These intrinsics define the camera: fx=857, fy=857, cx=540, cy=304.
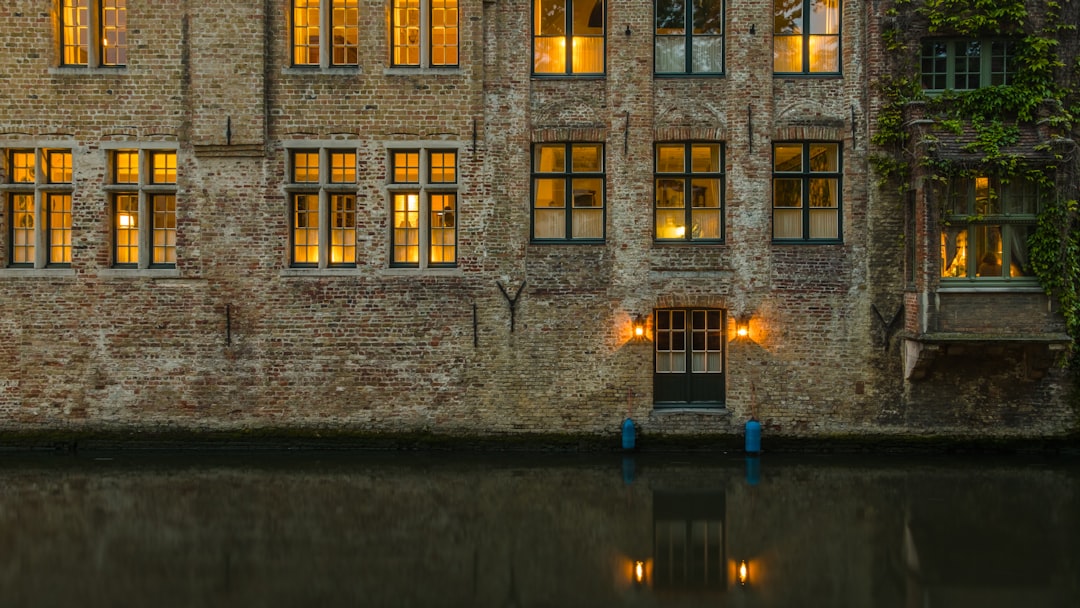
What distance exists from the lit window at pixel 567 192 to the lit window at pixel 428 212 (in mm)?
1457

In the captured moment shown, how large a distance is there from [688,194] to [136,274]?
965 centimetres

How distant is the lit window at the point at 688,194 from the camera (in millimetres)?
14953

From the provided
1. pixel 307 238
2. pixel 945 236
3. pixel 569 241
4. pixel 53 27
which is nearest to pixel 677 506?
pixel 569 241

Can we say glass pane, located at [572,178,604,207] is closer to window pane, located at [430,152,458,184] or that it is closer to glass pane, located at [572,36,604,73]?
glass pane, located at [572,36,604,73]

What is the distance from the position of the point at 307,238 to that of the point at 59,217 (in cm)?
438

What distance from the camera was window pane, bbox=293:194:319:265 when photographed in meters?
15.1

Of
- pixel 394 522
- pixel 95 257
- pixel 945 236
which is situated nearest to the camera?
pixel 394 522

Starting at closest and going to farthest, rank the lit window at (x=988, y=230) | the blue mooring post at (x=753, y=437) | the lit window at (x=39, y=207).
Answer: the lit window at (x=988, y=230) → the blue mooring post at (x=753, y=437) → the lit window at (x=39, y=207)

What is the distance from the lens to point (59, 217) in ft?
49.4

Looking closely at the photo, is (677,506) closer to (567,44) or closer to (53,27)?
(567,44)

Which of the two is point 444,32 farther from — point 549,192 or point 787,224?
point 787,224

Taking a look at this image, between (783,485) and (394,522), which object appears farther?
(783,485)

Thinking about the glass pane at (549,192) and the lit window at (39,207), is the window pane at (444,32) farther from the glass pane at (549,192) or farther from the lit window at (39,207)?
the lit window at (39,207)

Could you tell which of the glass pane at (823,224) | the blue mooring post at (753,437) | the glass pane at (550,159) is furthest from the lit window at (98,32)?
the blue mooring post at (753,437)
